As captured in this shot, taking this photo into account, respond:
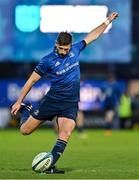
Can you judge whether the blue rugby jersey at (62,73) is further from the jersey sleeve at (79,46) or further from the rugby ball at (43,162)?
the rugby ball at (43,162)

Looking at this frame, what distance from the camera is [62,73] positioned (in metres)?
12.2

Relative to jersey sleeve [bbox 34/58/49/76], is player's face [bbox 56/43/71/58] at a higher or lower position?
higher

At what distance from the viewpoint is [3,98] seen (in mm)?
32438

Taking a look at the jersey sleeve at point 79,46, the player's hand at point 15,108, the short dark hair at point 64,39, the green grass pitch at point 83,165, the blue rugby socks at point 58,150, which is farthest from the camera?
the jersey sleeve at point 79,46

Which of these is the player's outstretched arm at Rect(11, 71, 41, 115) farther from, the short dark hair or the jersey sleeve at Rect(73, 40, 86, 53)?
the jersey sleeve at Rect(73, 40, 86, 53)

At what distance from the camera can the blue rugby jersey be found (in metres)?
12.2

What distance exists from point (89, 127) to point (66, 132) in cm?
2257

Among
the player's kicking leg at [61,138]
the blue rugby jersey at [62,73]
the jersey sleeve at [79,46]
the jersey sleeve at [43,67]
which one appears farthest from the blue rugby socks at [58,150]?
the jersey sleeve at [79,46]

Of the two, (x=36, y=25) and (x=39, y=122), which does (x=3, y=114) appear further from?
(x=39, y=122)

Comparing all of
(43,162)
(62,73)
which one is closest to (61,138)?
(43,162)

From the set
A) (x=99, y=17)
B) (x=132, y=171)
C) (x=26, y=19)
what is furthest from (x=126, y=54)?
(x=132, y=171)

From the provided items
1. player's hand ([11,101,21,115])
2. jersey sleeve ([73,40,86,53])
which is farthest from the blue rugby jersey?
player's hand ([11,101,21,115])

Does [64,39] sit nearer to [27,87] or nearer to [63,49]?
[63,49]

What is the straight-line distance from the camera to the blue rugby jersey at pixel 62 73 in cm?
1217
